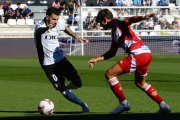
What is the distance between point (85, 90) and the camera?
17922 millimetres

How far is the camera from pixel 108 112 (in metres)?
12.6

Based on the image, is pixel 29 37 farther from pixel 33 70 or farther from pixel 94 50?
pixel 33 70

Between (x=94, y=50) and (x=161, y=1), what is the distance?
7759 mm

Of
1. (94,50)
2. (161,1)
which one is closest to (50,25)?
(94,50)

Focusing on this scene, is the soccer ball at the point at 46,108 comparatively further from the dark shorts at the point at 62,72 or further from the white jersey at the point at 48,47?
the white jersey at the point at 48,47

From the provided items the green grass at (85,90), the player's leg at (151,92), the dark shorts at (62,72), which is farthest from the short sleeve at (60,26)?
the player's leg at (151,92)

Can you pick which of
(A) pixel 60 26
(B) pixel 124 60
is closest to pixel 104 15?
(B) pixel 124 60

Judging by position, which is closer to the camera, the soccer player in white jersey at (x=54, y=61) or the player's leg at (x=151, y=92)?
the player's leg at (x=151, y=92)

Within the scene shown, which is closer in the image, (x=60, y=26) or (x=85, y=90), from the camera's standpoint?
(x=60, y=26)

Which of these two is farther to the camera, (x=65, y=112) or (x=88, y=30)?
(x=88, y=30)

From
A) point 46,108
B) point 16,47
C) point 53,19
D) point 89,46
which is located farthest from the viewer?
point 16,47

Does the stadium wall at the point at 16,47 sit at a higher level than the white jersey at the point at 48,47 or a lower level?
lower

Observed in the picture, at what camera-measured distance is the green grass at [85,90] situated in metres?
13.5

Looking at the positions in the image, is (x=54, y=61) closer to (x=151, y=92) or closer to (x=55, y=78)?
(x=55, y=78)
